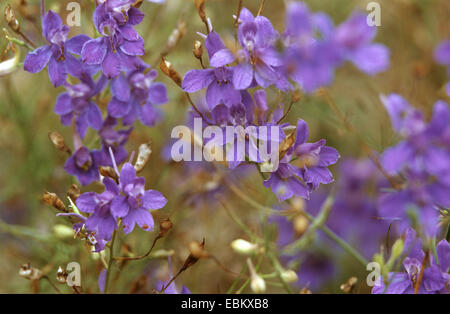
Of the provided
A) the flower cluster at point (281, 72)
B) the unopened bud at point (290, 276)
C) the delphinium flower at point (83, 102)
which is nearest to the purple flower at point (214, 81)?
the flower cluster at point (281, 72)

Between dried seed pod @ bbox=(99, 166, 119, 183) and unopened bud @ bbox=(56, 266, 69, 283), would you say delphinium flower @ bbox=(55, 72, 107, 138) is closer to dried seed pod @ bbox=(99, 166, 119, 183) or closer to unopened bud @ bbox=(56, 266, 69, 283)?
dried seed pod @ bbox=(99, 166, 119, 183)

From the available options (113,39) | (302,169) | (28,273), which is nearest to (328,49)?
(302,169)

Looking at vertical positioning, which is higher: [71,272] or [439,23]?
[439,23]

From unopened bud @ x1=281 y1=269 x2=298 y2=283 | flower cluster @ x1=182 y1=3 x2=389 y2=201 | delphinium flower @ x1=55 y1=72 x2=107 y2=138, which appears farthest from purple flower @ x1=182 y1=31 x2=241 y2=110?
unopened bud @ x1=281 y1=269 x2=298 y2=283

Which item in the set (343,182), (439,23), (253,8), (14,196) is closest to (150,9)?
(253,8)
